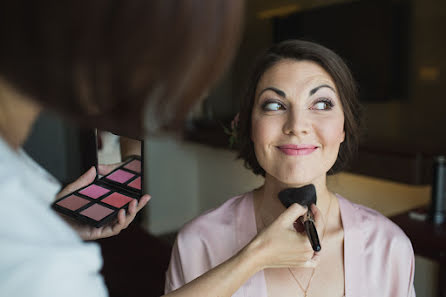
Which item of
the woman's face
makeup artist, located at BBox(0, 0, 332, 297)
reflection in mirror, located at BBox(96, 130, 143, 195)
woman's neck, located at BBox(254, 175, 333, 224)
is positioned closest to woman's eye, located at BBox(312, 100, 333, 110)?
the woman's face

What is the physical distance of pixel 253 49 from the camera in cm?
319

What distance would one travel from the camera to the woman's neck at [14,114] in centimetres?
40

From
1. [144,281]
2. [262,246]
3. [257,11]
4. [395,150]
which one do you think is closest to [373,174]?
[395,150]

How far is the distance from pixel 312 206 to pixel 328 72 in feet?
0.90

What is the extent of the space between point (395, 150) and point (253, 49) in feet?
4.91

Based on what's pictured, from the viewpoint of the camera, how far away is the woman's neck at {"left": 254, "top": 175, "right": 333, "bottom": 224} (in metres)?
0.95

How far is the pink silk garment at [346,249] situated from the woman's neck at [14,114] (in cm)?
59

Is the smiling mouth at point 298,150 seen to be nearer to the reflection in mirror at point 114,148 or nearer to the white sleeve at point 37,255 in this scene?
the reflection in mirror at point 114,148

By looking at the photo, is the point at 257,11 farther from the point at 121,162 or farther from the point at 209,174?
the point at 121,162

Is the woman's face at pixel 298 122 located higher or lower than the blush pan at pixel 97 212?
higher

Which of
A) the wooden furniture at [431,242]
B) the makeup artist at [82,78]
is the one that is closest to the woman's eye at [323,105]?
the makeup artist at [82,78]

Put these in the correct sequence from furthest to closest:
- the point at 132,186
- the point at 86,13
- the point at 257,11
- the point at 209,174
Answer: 1. the point at 209,174
2. the point at 257,11
3. the point at 132,186
4. the point at 86,13

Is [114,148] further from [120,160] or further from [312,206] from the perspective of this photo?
[312,206]

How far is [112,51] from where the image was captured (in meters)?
0.36
